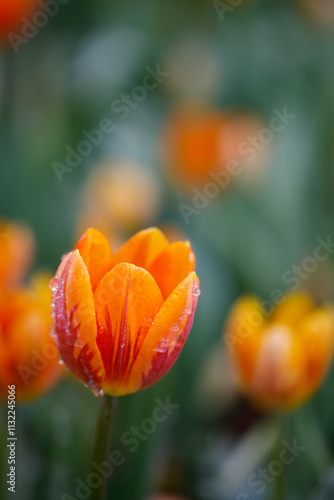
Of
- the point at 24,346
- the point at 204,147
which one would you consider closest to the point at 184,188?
the point at 204,147

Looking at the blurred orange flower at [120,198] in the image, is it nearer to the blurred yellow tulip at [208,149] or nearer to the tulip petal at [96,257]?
the blurred yellow tulip at [208,149]

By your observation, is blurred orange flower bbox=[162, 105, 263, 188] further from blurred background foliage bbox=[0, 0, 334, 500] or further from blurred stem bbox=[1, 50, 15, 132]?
blurred stem bbox=[1, 50, 15, 132]

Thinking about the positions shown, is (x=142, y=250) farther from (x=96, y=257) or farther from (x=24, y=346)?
(x=24, y=346)

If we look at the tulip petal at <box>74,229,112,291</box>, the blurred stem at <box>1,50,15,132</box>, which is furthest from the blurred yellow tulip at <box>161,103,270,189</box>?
the tulip petal at <box>74,229,112,291</box>

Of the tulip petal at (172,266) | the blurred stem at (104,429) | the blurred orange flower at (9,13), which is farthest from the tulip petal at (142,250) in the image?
the blurred orange flower at (9,13)

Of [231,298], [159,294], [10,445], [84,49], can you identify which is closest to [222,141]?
[231,298]

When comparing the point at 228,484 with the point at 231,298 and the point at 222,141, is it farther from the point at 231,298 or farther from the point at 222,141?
the point at 222,141
